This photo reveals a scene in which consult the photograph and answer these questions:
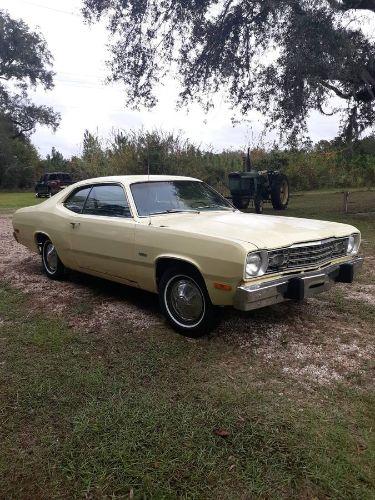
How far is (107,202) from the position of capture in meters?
5.03

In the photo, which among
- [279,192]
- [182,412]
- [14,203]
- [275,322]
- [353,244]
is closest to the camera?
[182,412]

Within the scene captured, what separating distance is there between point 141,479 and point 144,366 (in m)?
1.25

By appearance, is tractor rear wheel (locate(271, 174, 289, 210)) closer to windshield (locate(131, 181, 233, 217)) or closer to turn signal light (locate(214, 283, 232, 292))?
windshield (locate(131, 181, 233, 217))

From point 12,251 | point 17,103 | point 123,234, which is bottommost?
point 12,251

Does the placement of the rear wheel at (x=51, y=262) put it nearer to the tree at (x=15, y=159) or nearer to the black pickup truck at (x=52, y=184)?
the black pickup truck at (x=52, y=184)

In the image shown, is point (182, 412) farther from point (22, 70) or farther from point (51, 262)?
point (22, 70)

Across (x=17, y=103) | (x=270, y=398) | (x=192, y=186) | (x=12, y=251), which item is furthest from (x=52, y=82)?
(x=270, y=398)

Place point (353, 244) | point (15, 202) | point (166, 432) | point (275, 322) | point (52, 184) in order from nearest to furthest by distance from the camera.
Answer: point (166, 432)
point (275, 322)
point (353, 244)
point (15, 202)
point (52, 184)

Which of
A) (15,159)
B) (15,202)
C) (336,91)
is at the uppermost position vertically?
(336,91)

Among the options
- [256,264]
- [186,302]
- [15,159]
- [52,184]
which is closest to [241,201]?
[186,302]

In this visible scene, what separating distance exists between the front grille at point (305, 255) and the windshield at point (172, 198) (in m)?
1.41

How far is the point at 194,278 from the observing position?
3926 millimetres

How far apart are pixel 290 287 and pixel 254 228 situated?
25.1 inches

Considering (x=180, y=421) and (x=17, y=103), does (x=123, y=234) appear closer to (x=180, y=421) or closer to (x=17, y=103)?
(x=180, y=421)
